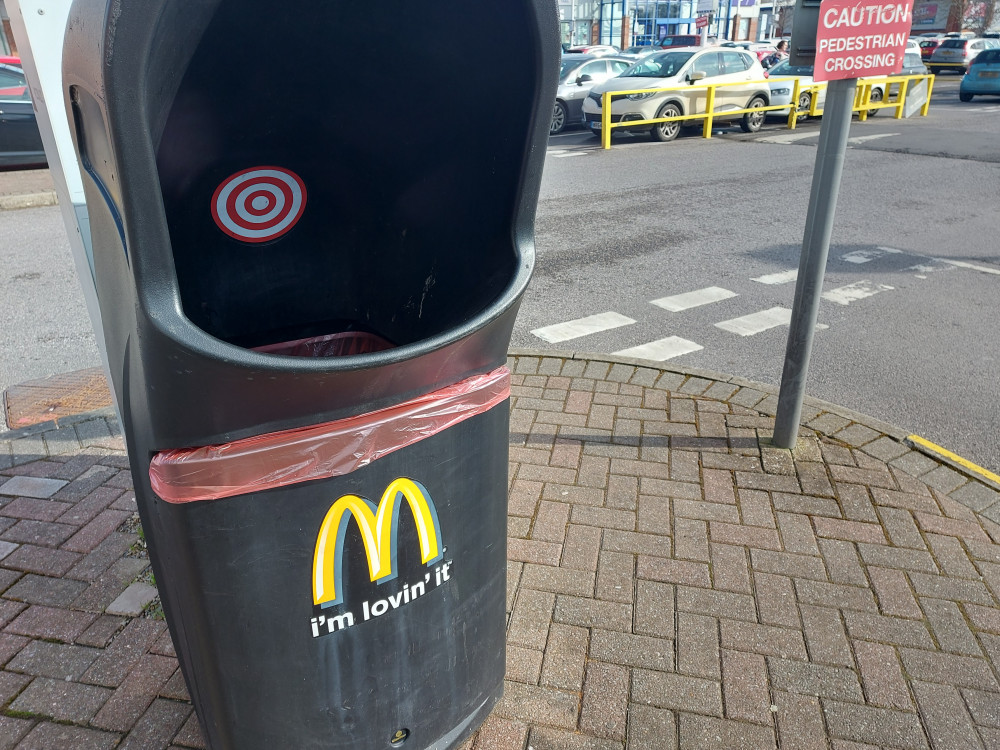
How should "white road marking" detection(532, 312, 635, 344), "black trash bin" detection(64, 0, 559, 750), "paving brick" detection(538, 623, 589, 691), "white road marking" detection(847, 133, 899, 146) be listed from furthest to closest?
"white road marking" detection(847, 133, 899, 146), "white road marking" detection(532, 312, 635, 344), "paving brick" detection(538, 623, 589, 691), "black trash bin" detection(64, 0, 559, 750)

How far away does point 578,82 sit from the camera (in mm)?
15305

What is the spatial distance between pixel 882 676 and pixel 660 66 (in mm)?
13685

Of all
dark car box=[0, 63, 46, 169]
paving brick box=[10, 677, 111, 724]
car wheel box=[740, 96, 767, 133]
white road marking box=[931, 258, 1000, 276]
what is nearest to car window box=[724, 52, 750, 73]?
car wheel box=[740, 96, 767, 133]

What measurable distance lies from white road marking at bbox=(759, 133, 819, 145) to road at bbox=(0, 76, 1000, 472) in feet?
8.16

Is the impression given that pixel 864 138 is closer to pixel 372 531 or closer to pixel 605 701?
pixel 605 701

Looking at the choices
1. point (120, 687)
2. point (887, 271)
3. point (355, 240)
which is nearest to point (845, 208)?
point (887, 271)

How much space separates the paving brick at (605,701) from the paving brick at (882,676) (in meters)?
0.74

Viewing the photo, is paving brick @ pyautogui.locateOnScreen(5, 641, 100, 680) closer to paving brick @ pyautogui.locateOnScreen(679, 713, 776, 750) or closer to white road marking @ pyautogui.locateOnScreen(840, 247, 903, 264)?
paving brick @ pyautogui.locateOnScreen(679, 713, 776, 750)

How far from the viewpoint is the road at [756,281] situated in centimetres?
459

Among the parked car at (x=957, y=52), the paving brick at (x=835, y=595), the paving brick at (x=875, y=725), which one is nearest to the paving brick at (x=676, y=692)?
the paving brick at (x=875, y=725)

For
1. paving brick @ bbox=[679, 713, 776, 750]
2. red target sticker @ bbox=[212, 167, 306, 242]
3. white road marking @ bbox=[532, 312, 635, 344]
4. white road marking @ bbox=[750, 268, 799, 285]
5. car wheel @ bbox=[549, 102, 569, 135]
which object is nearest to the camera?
red target sticker @ bbox=[212, 167, 306, 242]

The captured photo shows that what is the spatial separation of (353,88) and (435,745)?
5.68 ft

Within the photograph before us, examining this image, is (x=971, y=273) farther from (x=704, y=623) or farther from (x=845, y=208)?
(x=704, y=623)

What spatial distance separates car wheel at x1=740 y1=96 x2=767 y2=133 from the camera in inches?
580
